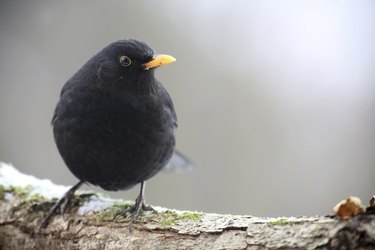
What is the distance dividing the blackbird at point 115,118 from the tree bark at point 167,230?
161 millimetres

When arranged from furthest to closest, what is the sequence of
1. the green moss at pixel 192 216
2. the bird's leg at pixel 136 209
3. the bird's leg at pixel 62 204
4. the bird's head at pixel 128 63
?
the bird's leg at pixel 62 204, the bird's head at pixel 128 63, the bird's leg at pixel 136 209, the green moss at pixel 192 216

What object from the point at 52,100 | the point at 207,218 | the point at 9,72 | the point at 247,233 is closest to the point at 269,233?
the point at 247,233

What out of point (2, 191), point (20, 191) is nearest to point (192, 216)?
point (20, 191)

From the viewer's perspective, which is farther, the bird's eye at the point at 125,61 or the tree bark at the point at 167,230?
the bird's eye at the point at 125,61

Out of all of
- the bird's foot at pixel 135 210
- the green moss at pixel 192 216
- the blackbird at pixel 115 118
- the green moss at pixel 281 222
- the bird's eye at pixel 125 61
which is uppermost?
the bird's eye at pixel 125 61

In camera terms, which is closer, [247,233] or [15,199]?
[247,233]

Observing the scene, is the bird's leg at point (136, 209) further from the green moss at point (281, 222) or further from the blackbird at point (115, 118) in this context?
the green moss at point (281, 222)

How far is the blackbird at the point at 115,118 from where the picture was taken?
140 inches

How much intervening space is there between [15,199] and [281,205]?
4713 mm

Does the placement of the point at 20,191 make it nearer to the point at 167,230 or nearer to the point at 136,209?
the point at 136,209

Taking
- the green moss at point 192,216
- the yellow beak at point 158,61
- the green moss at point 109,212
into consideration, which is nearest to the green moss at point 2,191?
the green moss at point 109,212

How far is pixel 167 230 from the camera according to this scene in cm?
292

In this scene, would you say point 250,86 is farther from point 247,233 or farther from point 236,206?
point 247,233

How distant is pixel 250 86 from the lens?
8430 mm
